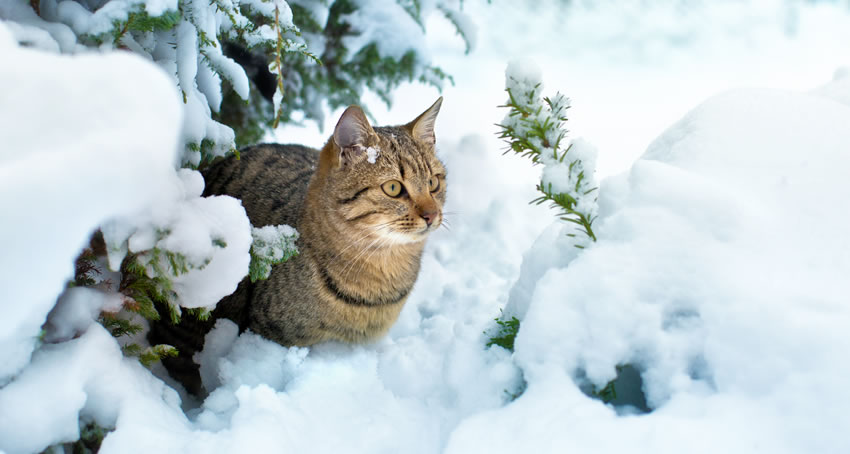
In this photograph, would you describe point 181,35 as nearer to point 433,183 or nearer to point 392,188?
point 392,188

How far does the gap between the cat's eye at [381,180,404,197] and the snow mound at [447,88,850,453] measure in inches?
30.7

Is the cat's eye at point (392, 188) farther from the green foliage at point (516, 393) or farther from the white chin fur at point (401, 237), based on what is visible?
the green foliage at point (516, 393)

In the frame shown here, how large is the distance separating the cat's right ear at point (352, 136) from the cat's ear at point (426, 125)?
0.28 meters

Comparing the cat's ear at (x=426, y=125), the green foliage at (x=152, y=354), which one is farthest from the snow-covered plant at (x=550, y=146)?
the green foliage at (x=152, y=354)

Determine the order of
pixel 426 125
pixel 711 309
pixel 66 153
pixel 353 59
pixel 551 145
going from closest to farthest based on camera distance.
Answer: pixel 66 153 < pixel 711 309 < pixel 551 145 < pixel 426 125 < pixel 353 59

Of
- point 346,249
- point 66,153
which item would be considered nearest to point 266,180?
point 346,249

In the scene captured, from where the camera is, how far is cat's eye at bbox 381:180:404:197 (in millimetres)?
1842

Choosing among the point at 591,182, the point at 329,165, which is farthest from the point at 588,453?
the point at 329,165

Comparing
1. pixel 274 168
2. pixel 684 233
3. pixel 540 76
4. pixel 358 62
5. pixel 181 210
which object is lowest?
pixel 274 168

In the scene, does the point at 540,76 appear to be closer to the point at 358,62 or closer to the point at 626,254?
the point at 626,254

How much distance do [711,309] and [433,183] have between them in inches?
45.8

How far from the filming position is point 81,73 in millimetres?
883

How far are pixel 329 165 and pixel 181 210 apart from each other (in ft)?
2.70

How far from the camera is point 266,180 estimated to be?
7.34 feet
